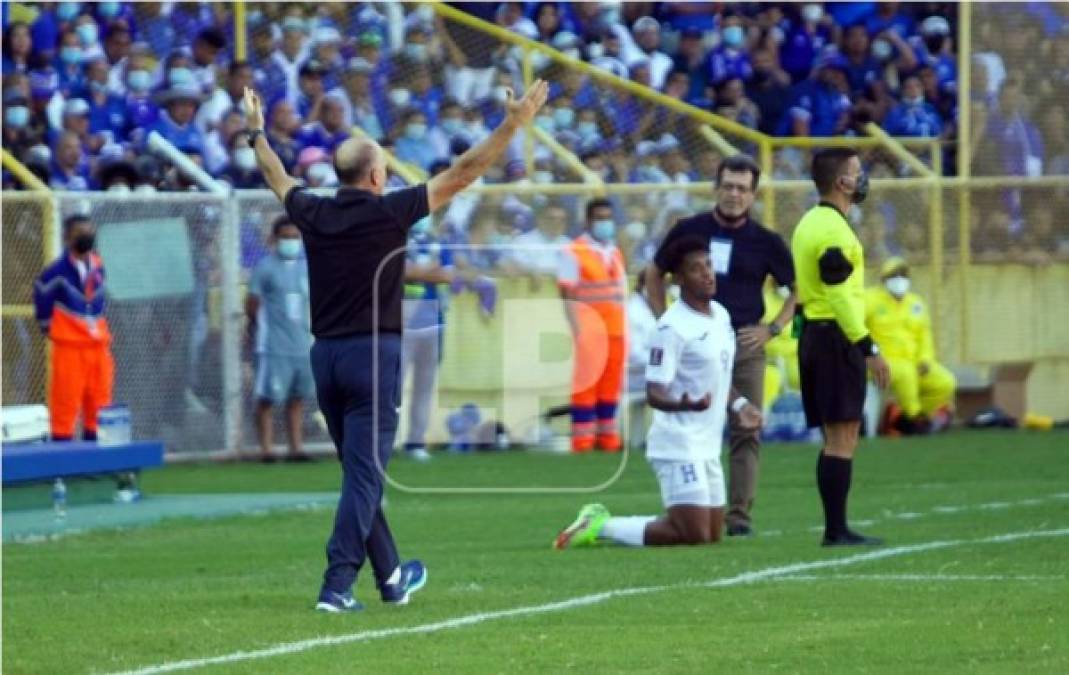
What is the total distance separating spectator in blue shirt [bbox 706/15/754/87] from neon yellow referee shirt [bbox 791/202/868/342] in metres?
14.7

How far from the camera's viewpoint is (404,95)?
84.7 feet

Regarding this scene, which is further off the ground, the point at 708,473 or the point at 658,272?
the point at 658,272

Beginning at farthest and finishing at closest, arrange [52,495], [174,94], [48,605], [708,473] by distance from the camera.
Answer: [174,94] < [52,495] < [708,473] < [48,605]

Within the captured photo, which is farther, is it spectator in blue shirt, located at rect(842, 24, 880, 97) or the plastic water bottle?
spectator in blue shirt, located at rect(842, 24, 880, 97)

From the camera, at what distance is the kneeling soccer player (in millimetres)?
13367

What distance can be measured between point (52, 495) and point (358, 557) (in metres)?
7.64

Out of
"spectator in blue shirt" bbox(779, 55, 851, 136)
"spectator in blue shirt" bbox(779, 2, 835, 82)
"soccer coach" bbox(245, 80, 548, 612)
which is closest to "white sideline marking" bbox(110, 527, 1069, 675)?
"soccer coach" bbox(245, 80, 548, 612)

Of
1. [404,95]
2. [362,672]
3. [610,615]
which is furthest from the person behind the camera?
[404,95]

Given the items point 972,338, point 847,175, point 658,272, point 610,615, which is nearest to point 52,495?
point 658,272

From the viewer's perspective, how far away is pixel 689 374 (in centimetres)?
1347

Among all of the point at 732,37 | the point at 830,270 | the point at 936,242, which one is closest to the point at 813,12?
the point at 732,37

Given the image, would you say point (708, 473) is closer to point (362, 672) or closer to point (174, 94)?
point (362, 672)

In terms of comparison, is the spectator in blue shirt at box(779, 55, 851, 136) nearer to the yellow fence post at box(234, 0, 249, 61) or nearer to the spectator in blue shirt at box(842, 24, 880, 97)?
the spectator in blue shirt at box(842, 24, 880, 97)

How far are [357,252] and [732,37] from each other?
18.1m
